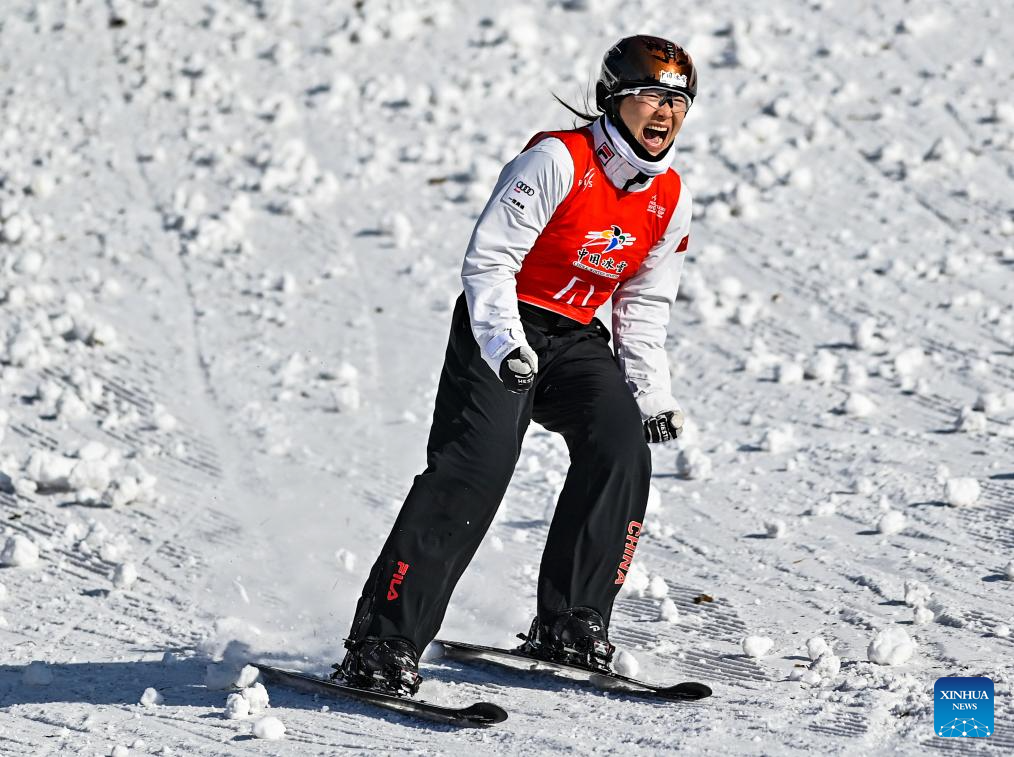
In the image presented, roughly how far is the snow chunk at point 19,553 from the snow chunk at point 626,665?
2.27 m

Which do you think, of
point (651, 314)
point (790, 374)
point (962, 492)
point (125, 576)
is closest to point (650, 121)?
point (651, 314)

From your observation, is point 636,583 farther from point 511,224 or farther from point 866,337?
point 866,337

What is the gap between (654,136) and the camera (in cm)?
407

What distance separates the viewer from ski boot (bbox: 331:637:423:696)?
3.89 m

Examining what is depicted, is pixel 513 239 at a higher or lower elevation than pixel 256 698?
higher

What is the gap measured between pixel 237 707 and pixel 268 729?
0.61 ft

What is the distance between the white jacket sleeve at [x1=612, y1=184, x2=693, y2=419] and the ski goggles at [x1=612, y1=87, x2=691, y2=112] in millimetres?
296

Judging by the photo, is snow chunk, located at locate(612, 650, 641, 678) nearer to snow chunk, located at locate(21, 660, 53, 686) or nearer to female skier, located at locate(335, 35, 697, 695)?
female skier, located at locate(335, 35, 697, 695)

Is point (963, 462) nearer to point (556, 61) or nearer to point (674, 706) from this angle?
point (674, 706)

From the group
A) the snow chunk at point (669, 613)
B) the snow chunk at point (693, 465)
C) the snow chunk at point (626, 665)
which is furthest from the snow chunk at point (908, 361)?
the snow chunk at point (626, 665)

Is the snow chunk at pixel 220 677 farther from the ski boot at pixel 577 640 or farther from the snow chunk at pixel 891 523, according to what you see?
the snow chunk at pixel 891 523

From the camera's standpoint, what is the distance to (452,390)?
4.07m

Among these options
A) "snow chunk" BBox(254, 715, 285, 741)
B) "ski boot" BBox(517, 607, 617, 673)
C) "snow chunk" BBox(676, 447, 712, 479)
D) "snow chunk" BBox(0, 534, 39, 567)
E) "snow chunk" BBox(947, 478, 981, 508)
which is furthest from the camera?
"snow chunk" BBox(676, 447, 712, 479)

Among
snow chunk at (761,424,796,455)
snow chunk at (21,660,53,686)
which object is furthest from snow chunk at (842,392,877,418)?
snow chunk at (21,660,53,686)
